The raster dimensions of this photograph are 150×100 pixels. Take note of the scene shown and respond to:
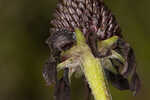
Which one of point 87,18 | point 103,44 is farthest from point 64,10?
point 103,44

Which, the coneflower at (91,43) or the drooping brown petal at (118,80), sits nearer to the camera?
the coneflower at (91,43)

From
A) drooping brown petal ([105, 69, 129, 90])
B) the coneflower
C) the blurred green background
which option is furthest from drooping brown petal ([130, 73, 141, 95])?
the blurred green background

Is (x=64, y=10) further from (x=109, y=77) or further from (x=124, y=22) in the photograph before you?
(x=124, y=22)

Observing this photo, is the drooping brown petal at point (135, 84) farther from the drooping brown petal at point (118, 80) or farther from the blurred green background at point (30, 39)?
the blurred green background at point (30, 39)

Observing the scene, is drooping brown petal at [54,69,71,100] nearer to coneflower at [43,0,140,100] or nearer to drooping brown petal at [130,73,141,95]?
coneflower at [43,0,140,100]

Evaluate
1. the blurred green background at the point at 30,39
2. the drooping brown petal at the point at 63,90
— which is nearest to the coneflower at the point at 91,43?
the drooping brown petal at the point at 63,90

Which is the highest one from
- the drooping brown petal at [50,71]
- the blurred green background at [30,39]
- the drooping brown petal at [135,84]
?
the blurred green background at [30,39]

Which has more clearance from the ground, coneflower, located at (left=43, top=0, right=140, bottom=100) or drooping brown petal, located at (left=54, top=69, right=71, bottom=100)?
coneflower, located at (left=43, top=0, right=140, bottom=100)
